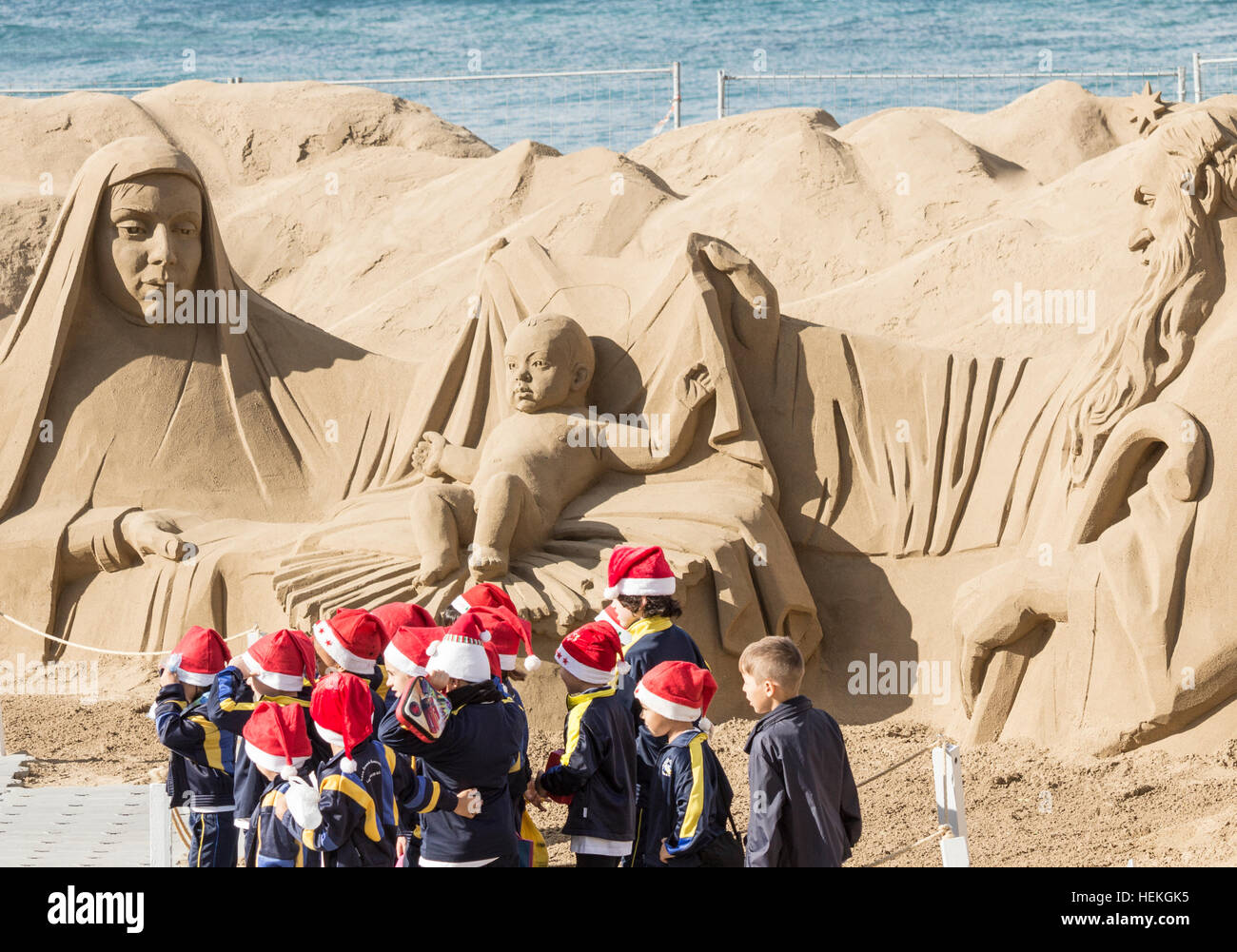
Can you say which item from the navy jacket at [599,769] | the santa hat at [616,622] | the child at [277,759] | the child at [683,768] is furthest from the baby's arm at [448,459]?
the child at [277,759]

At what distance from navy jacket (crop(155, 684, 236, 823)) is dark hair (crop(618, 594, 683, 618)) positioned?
1244mm

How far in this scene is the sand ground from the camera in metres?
5.64

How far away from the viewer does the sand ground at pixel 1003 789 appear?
5641 millimetres

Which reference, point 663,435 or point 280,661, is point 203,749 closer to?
point 280,661

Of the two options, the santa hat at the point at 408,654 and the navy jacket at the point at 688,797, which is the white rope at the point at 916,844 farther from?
the santa hat at the point at 408,654

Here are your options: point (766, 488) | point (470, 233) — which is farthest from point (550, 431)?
point (470, 233)

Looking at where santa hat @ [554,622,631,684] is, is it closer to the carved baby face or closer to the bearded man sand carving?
the bearded man sand carving

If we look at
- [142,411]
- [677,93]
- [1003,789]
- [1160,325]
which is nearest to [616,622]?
[1003,789]

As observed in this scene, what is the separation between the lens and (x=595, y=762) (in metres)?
4.44

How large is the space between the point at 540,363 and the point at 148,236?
2.36 meters

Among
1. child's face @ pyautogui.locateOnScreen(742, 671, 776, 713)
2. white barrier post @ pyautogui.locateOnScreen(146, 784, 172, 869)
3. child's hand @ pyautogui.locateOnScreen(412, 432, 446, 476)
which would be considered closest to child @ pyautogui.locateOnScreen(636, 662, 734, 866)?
child's face @ pyautogui.locateOnScreen(742, 671, 776, 713)

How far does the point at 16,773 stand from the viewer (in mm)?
7047
